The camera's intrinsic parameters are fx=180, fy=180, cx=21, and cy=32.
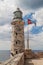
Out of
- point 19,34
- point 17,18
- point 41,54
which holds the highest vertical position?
point 17,18

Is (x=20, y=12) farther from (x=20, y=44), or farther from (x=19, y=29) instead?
(x=20, y=44)

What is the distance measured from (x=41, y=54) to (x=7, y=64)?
18.1m

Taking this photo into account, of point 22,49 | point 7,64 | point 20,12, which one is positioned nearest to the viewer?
→ point 7,64

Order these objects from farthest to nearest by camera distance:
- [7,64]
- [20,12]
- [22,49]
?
[20,12] < [22,49] < [7,64]

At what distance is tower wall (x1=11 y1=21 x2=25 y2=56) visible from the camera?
977 inches

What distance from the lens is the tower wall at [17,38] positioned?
2483 cm

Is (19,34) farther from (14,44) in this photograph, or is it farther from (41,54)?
(41,54)

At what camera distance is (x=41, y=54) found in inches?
1053

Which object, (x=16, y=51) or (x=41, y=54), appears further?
(x=41, y=54)

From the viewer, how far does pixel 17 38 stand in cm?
2506

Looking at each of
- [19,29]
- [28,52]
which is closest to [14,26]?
[19,29]

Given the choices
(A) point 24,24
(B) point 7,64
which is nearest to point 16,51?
(A) point 24,24

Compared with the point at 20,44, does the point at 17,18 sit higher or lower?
higher

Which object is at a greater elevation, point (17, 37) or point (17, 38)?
point (17, 37)
